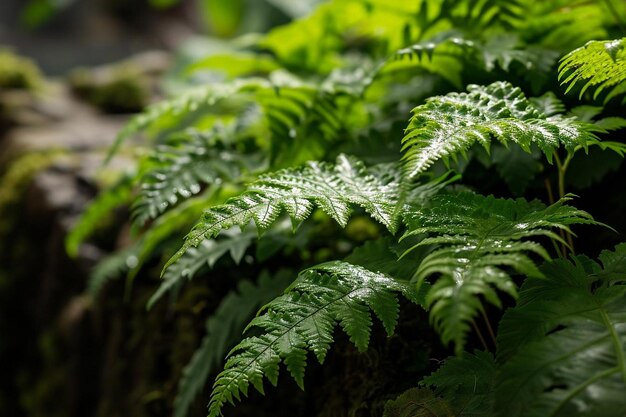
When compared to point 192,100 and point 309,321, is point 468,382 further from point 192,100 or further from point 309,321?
point 192,100

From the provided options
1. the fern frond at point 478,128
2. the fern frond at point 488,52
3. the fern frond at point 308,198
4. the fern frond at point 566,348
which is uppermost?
the fern frond at point 488,52

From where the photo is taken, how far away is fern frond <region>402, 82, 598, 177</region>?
1.01 metres

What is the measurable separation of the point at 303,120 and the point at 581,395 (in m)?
1.25

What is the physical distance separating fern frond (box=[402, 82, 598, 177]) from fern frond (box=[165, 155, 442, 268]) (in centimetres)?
16

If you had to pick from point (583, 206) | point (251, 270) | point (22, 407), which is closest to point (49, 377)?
point (22, 407)

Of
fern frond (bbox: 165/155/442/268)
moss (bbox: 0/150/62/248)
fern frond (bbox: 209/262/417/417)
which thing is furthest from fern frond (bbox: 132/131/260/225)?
moss (bbox: 0/150/62/248)

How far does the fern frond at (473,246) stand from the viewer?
2.61 feet

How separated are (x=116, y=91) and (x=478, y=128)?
4320 millimetres

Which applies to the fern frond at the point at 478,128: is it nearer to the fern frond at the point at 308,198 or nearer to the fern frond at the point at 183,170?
the fern frond at the point at 308,198

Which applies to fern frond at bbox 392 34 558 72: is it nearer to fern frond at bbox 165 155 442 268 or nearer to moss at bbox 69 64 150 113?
fern frond at bbox 165 155 442 268

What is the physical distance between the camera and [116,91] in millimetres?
4789

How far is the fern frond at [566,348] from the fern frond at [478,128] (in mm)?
250

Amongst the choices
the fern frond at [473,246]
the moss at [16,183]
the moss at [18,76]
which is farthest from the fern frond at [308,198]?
the moss at [18,76]

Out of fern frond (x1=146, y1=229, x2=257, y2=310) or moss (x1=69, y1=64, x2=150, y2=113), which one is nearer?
fern frond (x1=146, y1=229, x2=257, y2=310)
